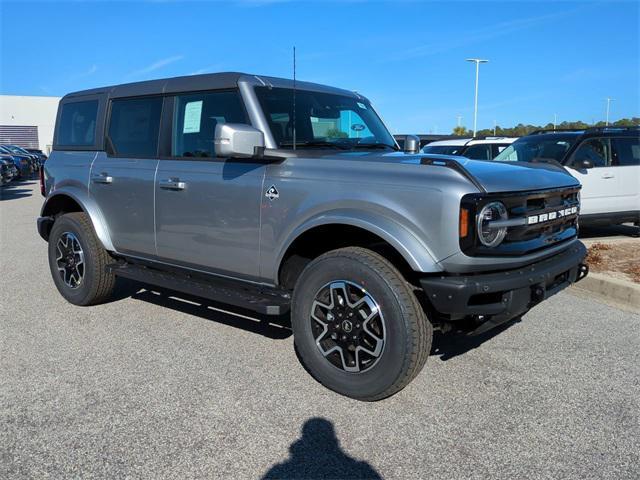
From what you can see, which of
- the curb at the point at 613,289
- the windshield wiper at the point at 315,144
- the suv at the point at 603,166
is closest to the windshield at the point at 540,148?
the suv at the point at 603,166

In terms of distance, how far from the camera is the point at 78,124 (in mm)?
5633

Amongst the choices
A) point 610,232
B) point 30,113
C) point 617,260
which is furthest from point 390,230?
point 30,113

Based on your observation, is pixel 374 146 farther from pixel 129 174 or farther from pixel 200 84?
pixel 129 174

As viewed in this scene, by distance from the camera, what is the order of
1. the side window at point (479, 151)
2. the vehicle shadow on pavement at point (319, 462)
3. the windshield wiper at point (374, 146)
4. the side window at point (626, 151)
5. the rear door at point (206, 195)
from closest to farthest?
the vehicle shadow on pavement at point (319, 462) < the rear door at point (206, 195) < the windshield wiper at point (374, 146) < the side window at point (626, 151) < the side window at point (479, 151)

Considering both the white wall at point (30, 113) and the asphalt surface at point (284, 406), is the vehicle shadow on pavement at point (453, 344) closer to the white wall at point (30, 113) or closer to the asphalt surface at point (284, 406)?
the asphalt surface at point (284, 406)

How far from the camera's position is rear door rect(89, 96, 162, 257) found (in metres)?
4.72

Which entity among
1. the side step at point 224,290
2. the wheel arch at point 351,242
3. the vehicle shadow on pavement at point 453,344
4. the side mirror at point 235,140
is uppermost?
the side mirror at point 235,140

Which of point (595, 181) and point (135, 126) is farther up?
point (135, 126)

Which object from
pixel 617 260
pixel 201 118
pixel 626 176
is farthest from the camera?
pixel 626 176

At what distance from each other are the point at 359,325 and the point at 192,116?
2230 millimetres

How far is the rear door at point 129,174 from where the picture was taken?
15.5 feet

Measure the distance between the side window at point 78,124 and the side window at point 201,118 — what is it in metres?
1.33

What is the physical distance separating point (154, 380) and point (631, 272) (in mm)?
5216

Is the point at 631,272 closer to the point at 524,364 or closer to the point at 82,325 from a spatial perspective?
the point at 524,364
